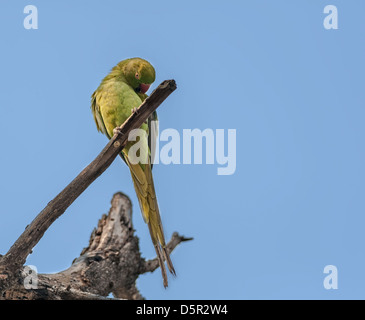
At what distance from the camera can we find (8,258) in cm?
425

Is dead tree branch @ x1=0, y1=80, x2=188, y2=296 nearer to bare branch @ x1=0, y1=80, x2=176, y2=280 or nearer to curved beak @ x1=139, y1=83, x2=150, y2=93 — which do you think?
bare branch @ x1=0, y1=80, x2=176, y2=280

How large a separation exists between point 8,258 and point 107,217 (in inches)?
118

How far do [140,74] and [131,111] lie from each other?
21.8 inches

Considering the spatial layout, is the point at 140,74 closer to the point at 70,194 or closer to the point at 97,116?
the point at 97,116

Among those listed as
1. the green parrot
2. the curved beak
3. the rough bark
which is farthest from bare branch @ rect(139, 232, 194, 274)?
the curved beak

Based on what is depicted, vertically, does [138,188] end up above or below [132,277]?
above

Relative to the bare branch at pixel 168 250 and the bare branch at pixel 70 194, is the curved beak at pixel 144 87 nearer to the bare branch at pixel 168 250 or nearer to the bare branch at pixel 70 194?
the bare branch at pixel 70 194

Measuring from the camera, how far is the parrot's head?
243 inches

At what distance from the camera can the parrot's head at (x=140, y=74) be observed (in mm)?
6160

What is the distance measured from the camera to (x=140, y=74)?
20.2 ft

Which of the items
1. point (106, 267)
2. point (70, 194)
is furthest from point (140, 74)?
point (106, 267)
